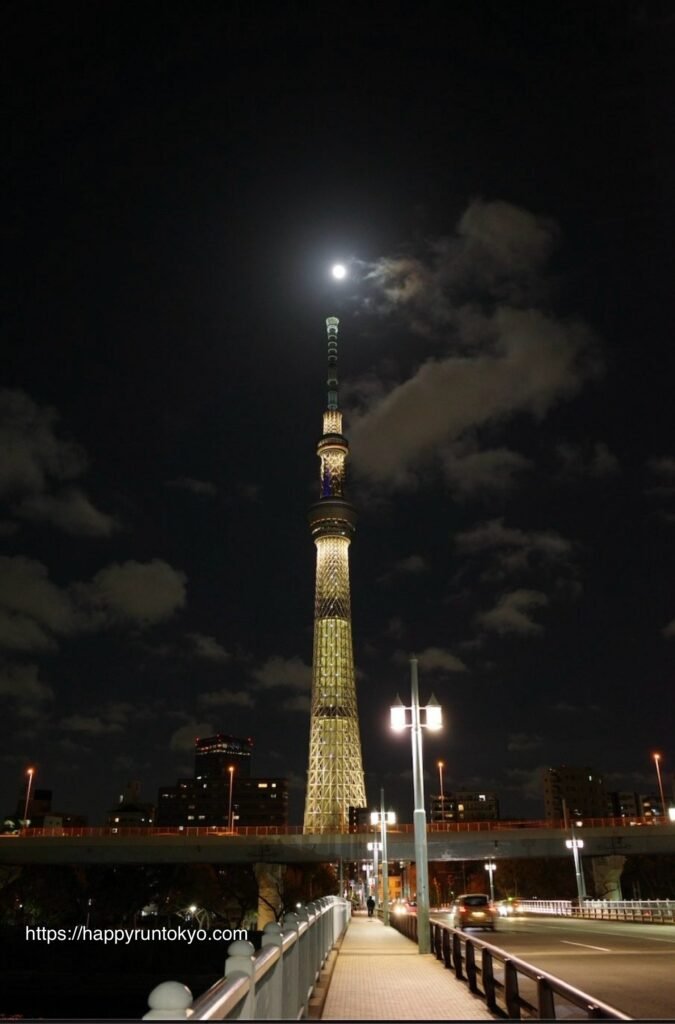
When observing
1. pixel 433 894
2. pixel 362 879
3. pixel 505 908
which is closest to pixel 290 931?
pixel 505 908

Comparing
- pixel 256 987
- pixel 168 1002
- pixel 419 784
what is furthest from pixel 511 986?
pixel 419 784

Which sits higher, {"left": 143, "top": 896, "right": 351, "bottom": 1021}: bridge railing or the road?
{"left": 143, "top": 896, "right": 351, "bottom": 1021}: bridge railing

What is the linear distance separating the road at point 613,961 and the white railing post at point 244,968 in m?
6.96

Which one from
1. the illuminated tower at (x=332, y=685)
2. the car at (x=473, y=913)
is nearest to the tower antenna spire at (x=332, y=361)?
the illuminated tower at (x=332, y=685)

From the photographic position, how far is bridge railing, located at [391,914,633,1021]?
7.25 metres

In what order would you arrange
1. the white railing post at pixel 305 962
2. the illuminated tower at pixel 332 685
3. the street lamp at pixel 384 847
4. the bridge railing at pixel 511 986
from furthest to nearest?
the illuminated tower at pixel 332 685 < the street lamp at pixel 384 847 < the white railing post at pixel 305 962 < the bridge railing at pixel 511 986

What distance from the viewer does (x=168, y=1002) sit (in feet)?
11.0

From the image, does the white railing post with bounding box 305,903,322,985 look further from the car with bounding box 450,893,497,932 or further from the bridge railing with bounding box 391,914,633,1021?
the car with bounding box 450,893,497,932

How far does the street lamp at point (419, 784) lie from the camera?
73.4 ft

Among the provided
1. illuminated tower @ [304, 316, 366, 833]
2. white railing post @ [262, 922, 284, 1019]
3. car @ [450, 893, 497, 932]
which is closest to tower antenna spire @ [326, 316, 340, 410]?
illuminated tower @ [304, 316, 366, 833]

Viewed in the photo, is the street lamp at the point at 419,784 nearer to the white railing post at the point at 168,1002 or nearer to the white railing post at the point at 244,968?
the white railing post at the point at 244,968

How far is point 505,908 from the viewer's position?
62.2m

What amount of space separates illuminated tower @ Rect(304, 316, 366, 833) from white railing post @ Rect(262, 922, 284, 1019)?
11038cm

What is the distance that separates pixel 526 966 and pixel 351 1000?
16.8 feet
